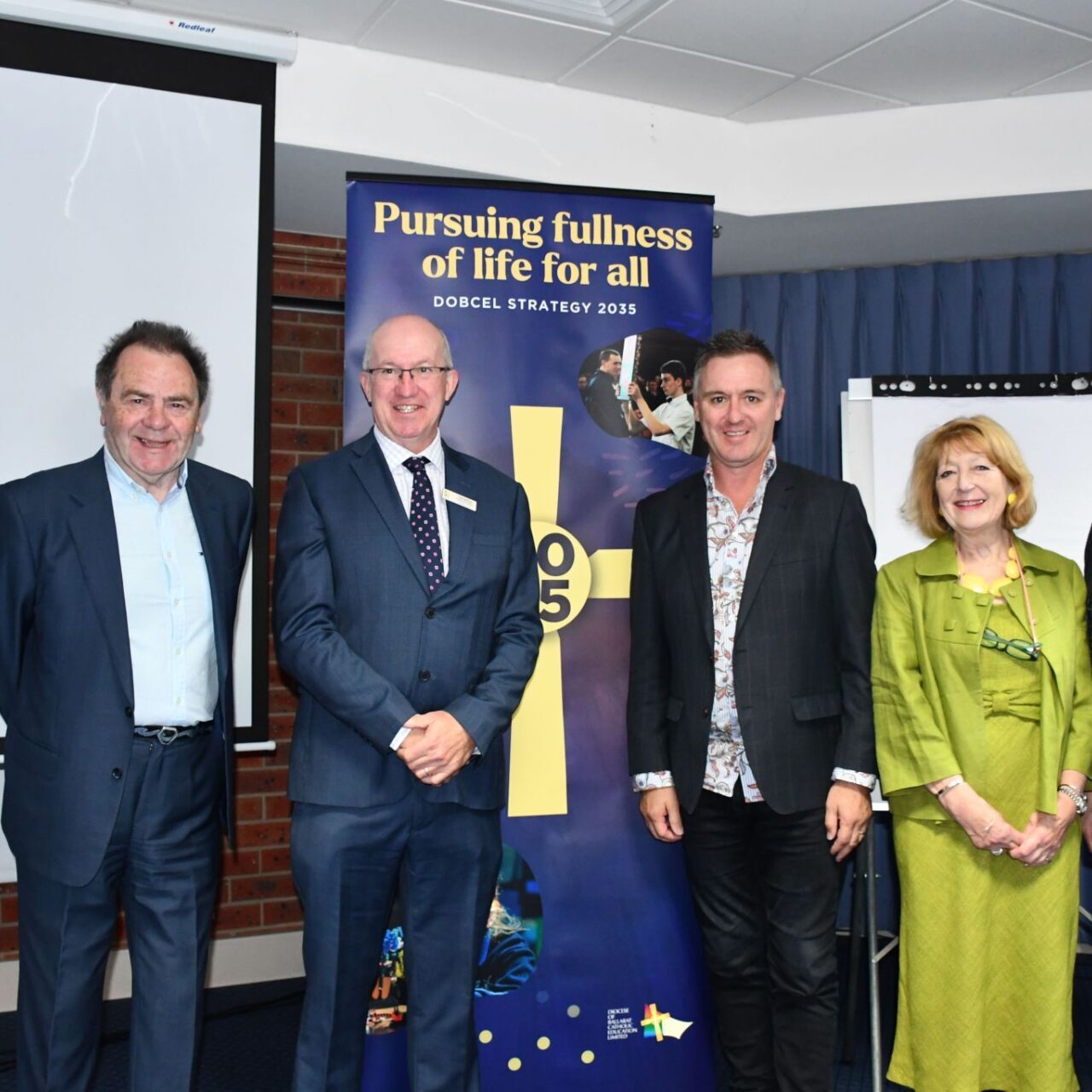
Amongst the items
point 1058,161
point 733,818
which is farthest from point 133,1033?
point 1058,161

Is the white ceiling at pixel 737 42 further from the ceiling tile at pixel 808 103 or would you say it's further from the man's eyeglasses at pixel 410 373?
the man's eyeglasses at pixel 410 373

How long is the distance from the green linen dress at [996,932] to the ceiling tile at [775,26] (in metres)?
1.69

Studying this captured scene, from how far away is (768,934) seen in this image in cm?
240

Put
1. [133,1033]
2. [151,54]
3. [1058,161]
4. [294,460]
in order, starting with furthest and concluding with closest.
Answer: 1. [294,460]
2. [1058,161]
3. [151,54]
4. [133,1033]

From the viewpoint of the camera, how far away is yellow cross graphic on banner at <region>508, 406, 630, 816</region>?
264 centimetres

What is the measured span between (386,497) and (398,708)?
434 mm

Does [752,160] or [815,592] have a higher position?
[752,160]

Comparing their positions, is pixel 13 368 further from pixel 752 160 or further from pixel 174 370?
pixel 752 160

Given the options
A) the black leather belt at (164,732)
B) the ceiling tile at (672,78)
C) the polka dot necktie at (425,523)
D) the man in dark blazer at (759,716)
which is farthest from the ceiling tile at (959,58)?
the black leather belt at (164,732)

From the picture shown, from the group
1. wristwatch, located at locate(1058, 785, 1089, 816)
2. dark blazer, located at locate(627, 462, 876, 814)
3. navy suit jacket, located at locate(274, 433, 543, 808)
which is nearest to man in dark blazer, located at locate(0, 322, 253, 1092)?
navy suit jacket, located at locate(274, 433, 543, 808)

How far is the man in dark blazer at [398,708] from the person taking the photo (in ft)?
6.94

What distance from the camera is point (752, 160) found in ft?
12.3

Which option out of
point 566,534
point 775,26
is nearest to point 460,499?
point 566,534

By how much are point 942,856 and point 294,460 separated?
2.44m
